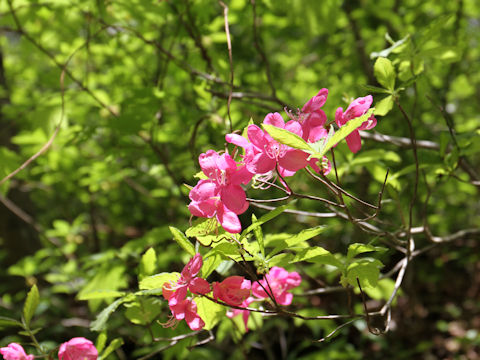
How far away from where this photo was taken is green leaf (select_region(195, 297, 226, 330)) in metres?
0.91

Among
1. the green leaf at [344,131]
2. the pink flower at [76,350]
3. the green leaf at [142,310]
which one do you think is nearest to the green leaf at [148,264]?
the green leaf at [142,310]

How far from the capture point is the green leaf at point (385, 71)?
3.29 ft

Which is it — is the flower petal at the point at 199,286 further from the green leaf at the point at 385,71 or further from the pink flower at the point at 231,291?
the green leaf at the point at 385,71

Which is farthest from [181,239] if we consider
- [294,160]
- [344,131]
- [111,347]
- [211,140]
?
[211,140]

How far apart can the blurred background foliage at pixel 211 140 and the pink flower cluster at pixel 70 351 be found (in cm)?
16

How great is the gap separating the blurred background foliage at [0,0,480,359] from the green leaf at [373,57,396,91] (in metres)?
0.05

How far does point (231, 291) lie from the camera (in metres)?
0.89

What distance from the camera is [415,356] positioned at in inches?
128

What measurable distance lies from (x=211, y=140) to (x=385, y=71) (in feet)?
2.88

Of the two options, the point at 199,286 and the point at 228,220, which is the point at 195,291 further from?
the point at 228,220

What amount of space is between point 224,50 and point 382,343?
7.87 ft

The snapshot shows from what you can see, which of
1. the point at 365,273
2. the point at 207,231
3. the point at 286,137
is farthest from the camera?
the point at 365,273

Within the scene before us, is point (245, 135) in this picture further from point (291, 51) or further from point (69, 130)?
point (291, 51)

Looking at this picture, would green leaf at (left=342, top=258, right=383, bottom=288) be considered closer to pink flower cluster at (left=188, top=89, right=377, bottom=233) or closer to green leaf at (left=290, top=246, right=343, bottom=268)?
green leaf at (left=290, top=246, right=343, bottom=268)
